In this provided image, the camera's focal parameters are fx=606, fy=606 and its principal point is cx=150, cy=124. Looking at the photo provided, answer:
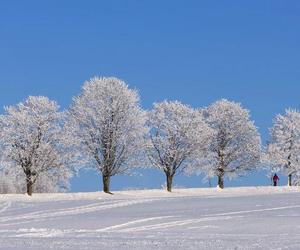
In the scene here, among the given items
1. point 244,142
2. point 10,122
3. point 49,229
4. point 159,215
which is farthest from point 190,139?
point 49,229

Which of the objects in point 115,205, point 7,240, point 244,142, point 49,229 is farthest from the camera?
point 244,142

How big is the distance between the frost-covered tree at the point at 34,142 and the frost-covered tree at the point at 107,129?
5.97ft

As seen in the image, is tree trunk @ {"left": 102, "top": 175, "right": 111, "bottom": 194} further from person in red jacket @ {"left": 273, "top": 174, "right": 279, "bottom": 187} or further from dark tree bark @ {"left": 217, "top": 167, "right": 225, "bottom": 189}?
person in red jacket @ {"left": 273, "top": 174, "right": 279, "bottom": 187}

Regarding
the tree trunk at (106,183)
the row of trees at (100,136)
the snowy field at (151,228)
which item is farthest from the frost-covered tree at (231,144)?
the snowy field at (151,228)

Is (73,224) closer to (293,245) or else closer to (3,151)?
(293,245)

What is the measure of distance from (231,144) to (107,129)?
19462 mm

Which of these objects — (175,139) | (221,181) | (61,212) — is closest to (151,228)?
(61,212)

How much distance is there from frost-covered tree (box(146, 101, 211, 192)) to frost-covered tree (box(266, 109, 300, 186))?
520 inches

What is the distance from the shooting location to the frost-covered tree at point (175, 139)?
214ft

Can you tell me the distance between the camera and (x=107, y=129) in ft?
192

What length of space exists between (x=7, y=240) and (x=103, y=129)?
129 feet

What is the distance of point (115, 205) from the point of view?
36562 millimetres

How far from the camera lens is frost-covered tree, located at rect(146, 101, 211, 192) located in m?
65.2

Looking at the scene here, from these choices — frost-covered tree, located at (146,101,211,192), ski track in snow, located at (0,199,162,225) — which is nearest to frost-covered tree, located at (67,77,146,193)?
frost-covered tree, located at (146,101,211,192)
